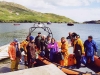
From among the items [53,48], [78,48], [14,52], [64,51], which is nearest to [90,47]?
[78,48]

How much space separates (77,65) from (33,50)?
226 cm

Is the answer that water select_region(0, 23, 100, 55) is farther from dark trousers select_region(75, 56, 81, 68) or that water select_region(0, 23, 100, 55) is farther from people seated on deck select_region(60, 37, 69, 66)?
people seated on deck select_region(60, 37, 69, 66)

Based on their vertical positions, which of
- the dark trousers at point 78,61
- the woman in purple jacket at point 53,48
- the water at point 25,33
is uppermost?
the woman in purple jacket at point 53,48

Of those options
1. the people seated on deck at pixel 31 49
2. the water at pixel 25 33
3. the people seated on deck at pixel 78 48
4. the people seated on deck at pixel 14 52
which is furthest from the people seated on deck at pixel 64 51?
the water at pixel 25 33

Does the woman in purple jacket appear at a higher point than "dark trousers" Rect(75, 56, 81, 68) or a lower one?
higher

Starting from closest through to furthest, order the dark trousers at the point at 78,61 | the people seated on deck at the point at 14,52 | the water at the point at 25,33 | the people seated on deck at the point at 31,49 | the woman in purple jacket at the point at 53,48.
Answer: the people seated on deck at the point at 31,49 → the people seated on deck at the point at 14,52 → the dark trousers at the point at 78,61 → the woman in purple jacket at the point at 53,48 → the water at the point at 25,33

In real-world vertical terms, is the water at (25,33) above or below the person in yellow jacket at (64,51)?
below

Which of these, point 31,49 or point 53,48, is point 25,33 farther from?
point 31,49

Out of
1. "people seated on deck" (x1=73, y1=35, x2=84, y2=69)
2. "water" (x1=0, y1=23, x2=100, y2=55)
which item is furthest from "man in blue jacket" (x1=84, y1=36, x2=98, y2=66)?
"water" (x1=0, y1=23, x2=100, y2=55)

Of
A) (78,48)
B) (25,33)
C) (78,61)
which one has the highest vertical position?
(78,48)

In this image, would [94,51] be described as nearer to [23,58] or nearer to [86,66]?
[86,66]

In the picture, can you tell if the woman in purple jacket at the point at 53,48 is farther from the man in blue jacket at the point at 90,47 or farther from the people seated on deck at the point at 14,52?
the people seated on deck at the point at 14,52

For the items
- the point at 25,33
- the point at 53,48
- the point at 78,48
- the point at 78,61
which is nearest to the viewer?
the point at 78,48

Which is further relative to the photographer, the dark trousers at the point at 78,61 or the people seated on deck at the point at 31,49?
the dark trousers at the point at 78,61
